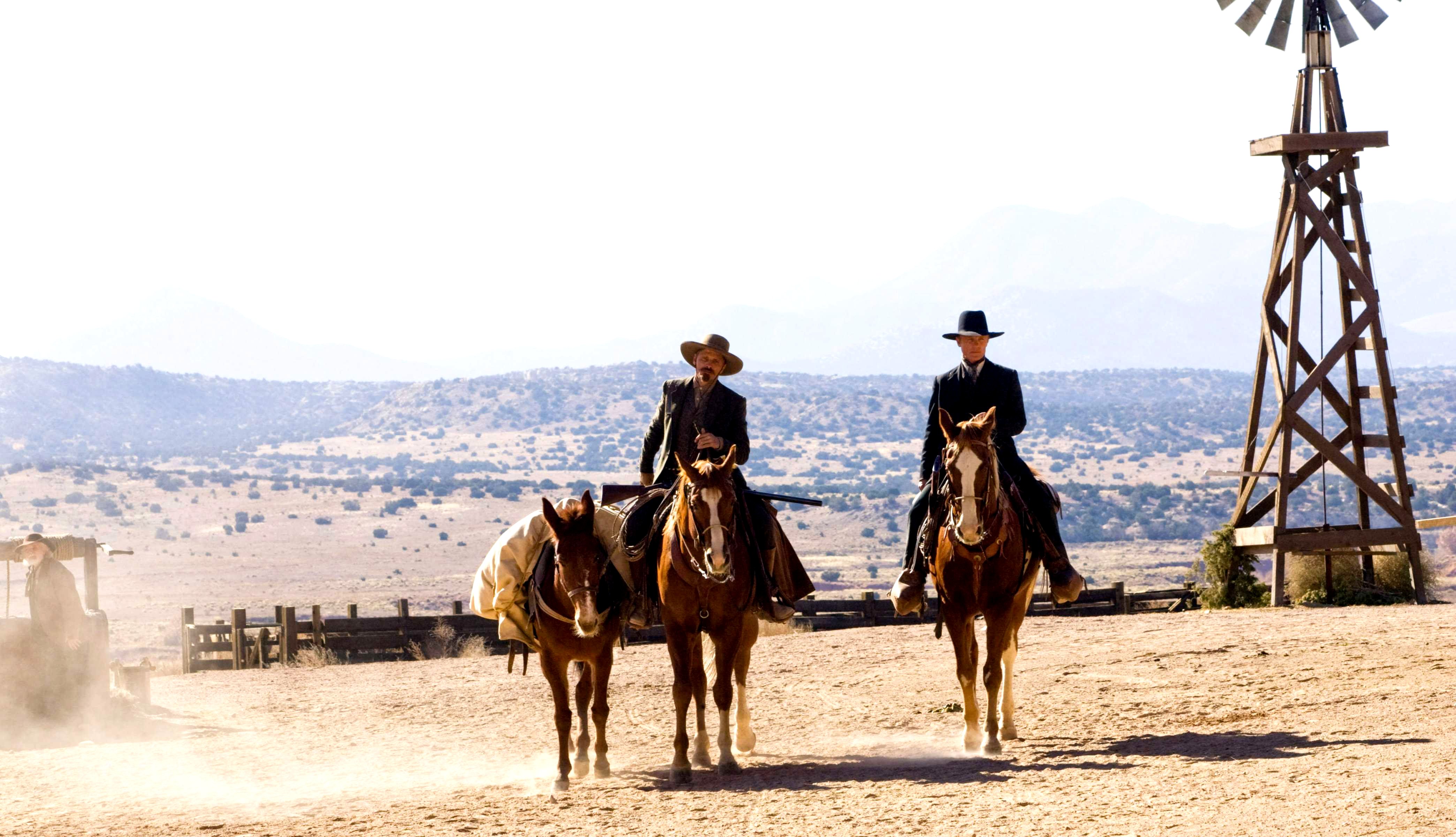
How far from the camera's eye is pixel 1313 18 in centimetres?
2259

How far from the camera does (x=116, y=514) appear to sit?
321ft

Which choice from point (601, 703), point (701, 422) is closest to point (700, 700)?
point (601, 703)

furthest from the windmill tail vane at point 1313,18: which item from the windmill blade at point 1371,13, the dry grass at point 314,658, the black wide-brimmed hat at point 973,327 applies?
the dry grass at point 314,658

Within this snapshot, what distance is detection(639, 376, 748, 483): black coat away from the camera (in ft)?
41.8

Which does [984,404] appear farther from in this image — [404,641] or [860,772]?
[404,641]

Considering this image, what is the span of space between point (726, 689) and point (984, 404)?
3.10 m

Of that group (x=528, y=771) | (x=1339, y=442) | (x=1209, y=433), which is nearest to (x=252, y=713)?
(x=528, y=771)

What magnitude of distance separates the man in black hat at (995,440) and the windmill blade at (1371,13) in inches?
481

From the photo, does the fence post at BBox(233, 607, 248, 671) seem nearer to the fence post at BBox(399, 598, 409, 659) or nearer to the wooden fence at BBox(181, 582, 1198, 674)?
the wooden fence at BBox(181, 582, 1198, 674)

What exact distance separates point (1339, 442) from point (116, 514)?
8755 cm

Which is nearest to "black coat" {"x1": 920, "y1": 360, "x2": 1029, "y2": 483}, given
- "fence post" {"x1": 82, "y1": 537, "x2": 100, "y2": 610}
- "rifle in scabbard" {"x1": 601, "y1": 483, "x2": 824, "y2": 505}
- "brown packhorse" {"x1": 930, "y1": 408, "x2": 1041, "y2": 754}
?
"brown packhorse" {"x1": 930, "y1": 408, "x2": 1041, "y2": 754}

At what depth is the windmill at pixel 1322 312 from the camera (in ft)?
72.6

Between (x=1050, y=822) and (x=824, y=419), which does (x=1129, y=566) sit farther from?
(x=824, y=419)

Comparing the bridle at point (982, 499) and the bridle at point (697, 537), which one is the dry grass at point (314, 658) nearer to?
the bridle at point (697, 537)
